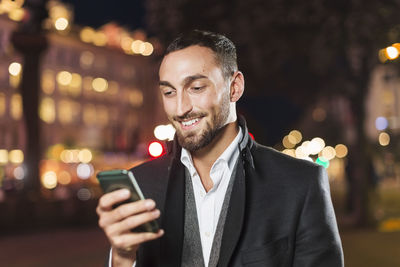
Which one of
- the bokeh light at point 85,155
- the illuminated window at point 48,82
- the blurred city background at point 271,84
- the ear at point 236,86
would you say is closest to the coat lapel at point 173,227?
the ear at point 236,86

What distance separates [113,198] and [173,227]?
0.42 metres

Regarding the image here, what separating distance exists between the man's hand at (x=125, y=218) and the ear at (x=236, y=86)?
0.77 metres

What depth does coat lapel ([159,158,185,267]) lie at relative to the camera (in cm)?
226

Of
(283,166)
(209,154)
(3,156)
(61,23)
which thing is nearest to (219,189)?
(209,154)

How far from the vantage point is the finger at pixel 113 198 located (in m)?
1.91

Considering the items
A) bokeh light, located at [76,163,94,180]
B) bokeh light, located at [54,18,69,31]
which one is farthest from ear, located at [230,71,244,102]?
bokeh light, located at [54,18,69,31]

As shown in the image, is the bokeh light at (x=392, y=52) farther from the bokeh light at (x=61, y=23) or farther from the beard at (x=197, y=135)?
the bokeh light at (x=61, y=23)

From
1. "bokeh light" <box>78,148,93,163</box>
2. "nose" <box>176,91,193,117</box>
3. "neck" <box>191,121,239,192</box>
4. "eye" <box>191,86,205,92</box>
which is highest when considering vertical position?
"bokeh light" <box>78,148,93,163</box>

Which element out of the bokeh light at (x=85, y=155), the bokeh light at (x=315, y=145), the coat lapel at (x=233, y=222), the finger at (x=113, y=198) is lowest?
the coat lapel at (x=233, y=222)

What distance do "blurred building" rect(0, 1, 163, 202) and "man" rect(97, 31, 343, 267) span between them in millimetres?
65188

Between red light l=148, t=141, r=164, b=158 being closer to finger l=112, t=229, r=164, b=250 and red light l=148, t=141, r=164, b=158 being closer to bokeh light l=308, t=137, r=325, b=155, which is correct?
finger l=112, t=229, r=164, b=250

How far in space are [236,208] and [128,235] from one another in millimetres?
→ 457

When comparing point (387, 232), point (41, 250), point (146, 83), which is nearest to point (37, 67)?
point (41, 250)

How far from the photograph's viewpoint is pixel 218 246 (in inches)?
88.5
